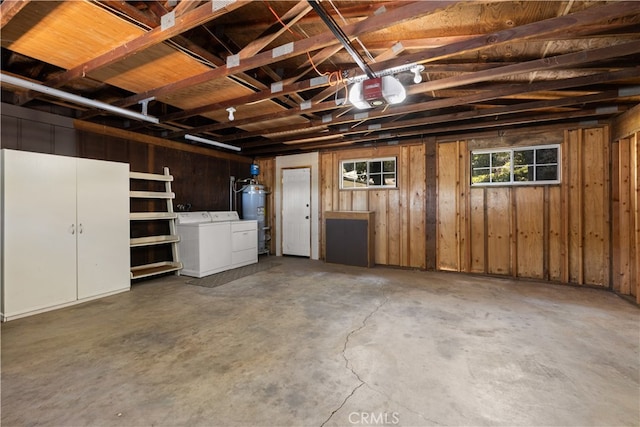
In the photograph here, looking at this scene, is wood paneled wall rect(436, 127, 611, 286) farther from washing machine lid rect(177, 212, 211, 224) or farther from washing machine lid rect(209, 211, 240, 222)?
washing machine lid rect(177, 212, 211, 224)

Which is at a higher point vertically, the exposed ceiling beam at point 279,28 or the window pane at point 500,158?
the exposed ceiling beam at point 279,28

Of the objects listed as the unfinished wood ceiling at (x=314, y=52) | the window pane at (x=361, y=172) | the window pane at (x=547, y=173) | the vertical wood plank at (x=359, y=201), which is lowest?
the vertical wood plank at (x=359, y=201)

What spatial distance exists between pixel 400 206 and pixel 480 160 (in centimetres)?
157

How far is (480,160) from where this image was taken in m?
4.78

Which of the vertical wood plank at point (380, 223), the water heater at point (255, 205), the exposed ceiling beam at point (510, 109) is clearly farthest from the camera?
the water heater at point (255, 205)

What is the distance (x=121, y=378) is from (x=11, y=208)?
7.86 feet

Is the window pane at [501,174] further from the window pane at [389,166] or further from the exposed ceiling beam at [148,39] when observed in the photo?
the exposed ceiling beam at [148,39]

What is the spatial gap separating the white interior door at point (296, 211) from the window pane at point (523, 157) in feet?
12.8

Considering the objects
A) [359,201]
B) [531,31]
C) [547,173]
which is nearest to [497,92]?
[531,31]

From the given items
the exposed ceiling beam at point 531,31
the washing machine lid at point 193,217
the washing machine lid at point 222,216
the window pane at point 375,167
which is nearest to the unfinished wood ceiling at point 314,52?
the exposed ceiling beam at point 531,31

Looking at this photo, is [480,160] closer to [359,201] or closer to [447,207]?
[447,207]

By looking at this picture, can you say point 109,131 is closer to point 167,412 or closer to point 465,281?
point 167,412

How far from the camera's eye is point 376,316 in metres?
2.98

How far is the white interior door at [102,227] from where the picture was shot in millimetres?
3407
